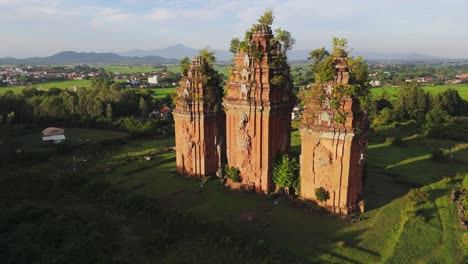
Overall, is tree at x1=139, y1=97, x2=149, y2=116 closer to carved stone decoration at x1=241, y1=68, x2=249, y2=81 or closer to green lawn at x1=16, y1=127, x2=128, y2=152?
green lawn at x1=16, y1=127, x2=128, y2=152

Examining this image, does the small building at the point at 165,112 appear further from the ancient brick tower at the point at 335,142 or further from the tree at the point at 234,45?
the ancient brick tower at the point at 335,142

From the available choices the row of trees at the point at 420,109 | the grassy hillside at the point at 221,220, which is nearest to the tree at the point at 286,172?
the grassy hillside at the point at 221,220

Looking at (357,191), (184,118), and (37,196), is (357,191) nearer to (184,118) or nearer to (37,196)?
(184,118)

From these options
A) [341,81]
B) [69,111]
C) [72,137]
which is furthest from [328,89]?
[69,111]

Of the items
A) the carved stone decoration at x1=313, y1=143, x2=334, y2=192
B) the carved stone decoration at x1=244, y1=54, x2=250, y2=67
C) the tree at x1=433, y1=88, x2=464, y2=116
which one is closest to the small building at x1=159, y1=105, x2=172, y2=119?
the carved stone decoration at x1=244, y1=54, x2=250, y2=67

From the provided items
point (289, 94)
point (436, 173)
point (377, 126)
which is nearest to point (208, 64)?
point (289, 94)
